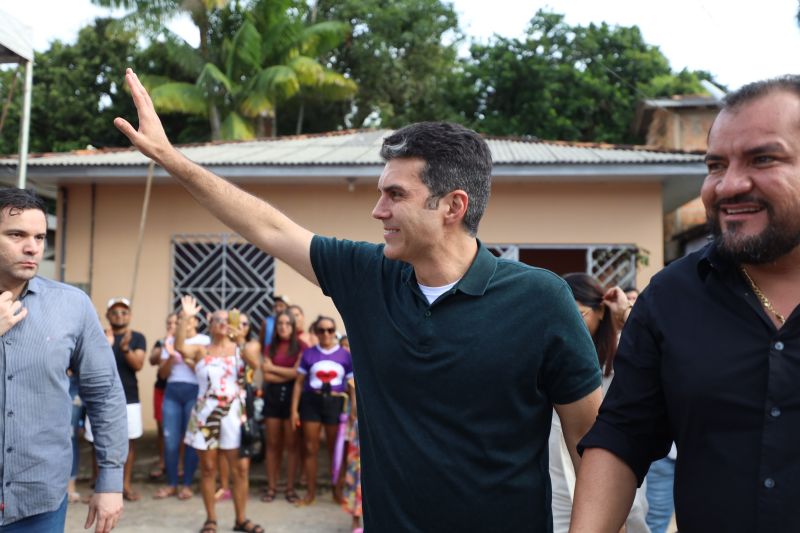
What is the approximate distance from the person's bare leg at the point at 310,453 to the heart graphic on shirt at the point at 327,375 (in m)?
0.45

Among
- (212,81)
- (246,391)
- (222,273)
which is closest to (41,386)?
(246,391)

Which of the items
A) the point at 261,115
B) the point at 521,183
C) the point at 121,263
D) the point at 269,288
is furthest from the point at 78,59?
the point at 521,183

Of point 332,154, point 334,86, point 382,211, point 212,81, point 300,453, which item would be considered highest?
point 334,86

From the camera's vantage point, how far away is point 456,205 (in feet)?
7.55

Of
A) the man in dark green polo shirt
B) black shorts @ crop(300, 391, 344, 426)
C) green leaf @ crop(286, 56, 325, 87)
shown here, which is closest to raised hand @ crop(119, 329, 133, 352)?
black shorts @ crop(300, 391, 344, 426)

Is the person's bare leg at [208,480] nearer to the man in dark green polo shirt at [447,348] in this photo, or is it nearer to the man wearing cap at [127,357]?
the man wearing cap at [127,357]

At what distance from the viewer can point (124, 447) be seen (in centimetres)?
333

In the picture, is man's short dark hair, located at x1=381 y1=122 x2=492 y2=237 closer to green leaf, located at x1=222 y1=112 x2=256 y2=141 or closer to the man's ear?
the man's ear

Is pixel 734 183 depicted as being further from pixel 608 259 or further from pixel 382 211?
pixel 608 259

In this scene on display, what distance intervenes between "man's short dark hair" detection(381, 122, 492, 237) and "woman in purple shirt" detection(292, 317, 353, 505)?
5.31m

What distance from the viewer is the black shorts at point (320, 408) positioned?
7531 mm

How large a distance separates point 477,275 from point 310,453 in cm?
564

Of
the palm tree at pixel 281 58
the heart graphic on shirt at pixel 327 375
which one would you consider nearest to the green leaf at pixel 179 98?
the palm tree at pixel 281 58

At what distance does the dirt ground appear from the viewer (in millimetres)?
6656
